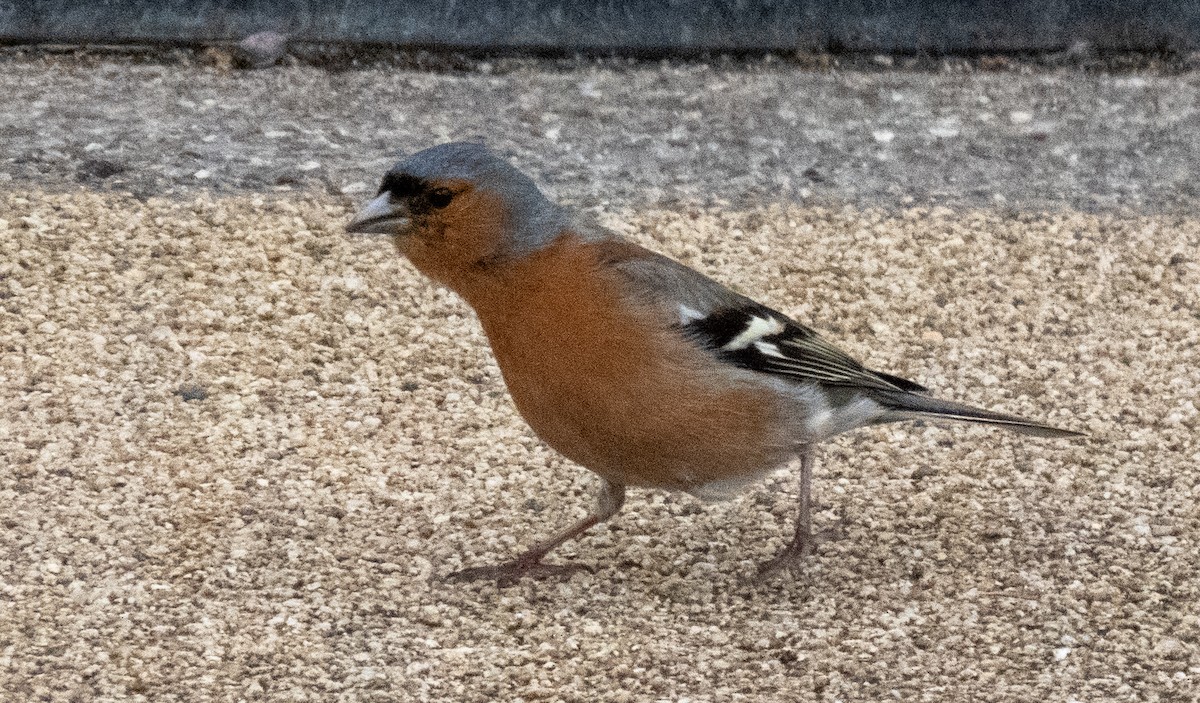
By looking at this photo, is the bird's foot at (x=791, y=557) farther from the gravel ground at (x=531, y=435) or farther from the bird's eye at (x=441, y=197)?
the bird's eye at (x=441, y=197)

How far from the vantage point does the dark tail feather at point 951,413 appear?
14.3ft

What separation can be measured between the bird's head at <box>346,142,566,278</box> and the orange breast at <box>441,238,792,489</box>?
6 cm

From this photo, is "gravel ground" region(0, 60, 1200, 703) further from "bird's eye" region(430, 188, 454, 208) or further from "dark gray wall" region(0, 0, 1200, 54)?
"bird's eye" region(430, 188, 454, 208)

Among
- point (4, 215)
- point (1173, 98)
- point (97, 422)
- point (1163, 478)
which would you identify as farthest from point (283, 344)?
point (1173, 98)

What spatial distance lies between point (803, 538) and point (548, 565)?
0.64 meters

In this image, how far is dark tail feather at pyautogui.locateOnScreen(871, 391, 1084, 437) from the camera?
4352 millimetres

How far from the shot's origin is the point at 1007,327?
5.29m

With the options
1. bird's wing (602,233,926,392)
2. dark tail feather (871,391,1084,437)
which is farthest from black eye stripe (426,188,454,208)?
dark tail feather (871,391,1084,437)

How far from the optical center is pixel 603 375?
3869 millimetres

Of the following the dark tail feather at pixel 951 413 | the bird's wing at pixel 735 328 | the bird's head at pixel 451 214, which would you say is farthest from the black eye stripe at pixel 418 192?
the dark tail feather at pixel 951 413

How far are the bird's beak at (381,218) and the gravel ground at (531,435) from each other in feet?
2.65

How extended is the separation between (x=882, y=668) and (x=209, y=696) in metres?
1.47

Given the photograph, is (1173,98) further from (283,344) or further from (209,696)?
(209,696)

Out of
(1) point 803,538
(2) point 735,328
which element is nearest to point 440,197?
(2) point 735,328
